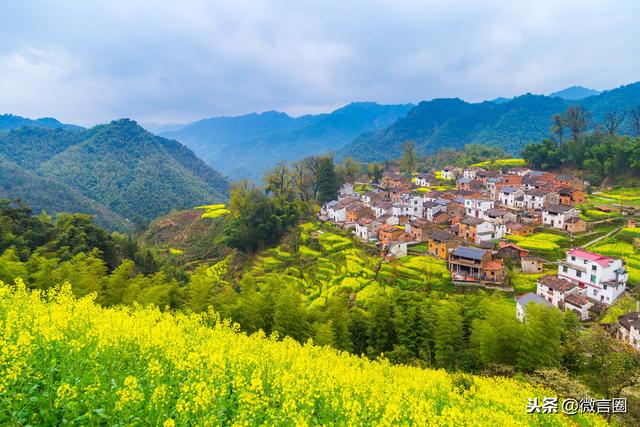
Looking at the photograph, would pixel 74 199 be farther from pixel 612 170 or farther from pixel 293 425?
pixel 612 170

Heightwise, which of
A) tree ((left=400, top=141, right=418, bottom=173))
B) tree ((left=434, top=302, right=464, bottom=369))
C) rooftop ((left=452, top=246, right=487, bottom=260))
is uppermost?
tree ((left=400, top=141, right=418, bottom=173))

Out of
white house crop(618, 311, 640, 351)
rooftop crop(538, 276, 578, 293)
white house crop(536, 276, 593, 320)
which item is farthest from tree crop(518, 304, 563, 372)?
rooftop crop(538, 276, 578, 293)

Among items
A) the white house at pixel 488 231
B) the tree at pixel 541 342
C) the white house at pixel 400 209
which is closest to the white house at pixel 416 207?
the white house at pixel 400 209

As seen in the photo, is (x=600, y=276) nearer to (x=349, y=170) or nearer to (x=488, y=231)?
(x=488, y=231)

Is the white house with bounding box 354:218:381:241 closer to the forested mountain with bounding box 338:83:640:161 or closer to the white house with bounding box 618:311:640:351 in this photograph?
the white house with bounding box 618:311:640:351

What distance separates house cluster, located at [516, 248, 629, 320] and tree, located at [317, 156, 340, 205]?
135 feet

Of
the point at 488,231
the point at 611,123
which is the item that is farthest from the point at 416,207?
the point at 611,123

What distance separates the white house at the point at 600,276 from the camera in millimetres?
30188

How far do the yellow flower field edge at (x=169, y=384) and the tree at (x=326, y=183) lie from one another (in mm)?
57646

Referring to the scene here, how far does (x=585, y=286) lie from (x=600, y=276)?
4.64 feet

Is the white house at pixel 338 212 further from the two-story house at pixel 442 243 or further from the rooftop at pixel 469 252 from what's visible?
the rooftop at pixel 469 252

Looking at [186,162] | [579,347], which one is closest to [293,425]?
[579,347]

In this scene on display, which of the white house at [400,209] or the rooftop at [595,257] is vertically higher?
the white house at [400,209]

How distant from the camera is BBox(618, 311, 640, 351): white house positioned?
74.9 ft
